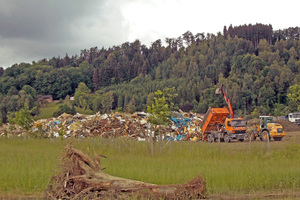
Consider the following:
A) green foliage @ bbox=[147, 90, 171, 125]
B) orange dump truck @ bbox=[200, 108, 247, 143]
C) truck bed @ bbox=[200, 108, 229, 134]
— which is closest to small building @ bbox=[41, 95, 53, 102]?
truck bed @ bbox=[200, 108, 229, 134]

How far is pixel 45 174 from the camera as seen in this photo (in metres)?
11.6

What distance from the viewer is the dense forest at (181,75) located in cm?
8644

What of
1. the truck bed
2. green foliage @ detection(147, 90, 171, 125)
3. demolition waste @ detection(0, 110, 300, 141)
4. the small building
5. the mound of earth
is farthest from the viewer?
the small building

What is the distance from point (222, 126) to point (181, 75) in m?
96.4

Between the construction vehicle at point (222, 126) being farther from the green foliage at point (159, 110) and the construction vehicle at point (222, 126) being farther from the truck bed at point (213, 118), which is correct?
the green foliage at point (159, 110)

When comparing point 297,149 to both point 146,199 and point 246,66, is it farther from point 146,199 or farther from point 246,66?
point 246,66

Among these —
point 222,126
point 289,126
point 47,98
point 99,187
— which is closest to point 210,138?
point 222,126

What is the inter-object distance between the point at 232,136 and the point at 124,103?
69.8 metres

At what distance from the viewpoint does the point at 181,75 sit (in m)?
126

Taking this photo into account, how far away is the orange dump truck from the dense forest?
109 ft

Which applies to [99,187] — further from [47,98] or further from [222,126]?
[47,98]

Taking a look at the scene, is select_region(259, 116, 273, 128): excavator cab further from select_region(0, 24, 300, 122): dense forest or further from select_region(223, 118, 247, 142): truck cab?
select_region(0, 24, 300, 122): dense forest

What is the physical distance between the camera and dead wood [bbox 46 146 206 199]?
29.4 feet

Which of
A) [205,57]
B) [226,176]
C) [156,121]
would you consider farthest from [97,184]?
[205,57]
